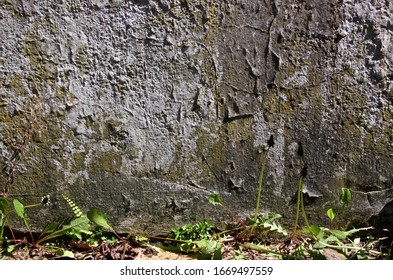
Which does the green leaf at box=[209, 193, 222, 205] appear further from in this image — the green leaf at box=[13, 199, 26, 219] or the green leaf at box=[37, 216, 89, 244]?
the green leaf at box=[13, 199, 26, 219]

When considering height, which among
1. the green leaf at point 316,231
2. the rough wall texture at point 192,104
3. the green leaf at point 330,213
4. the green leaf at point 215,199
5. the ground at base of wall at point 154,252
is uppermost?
the rough wall texture at point 192,104

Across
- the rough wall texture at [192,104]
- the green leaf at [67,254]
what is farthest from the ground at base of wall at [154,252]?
the rough wall texture at [192,104]

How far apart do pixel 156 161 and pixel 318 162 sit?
69 centimetres

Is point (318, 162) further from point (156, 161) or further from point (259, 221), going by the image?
point (156, 161)

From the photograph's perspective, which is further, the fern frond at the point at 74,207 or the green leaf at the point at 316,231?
the fern frond at the point at 74,207

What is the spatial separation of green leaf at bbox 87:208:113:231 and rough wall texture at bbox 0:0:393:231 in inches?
4.3

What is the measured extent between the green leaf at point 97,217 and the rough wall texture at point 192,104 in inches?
4.3

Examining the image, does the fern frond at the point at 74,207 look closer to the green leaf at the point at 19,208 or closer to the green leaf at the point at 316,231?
the green leaf at the point at 19,208

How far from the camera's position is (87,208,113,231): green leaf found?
2.35 m

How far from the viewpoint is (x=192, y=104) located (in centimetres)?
243

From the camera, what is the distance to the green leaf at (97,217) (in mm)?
2352

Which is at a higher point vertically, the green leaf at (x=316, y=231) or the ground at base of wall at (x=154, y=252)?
the green leaf at (x=316, y=231)

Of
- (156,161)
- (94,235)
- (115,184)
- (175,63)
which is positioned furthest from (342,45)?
(94,235)

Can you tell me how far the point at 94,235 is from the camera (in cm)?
249
